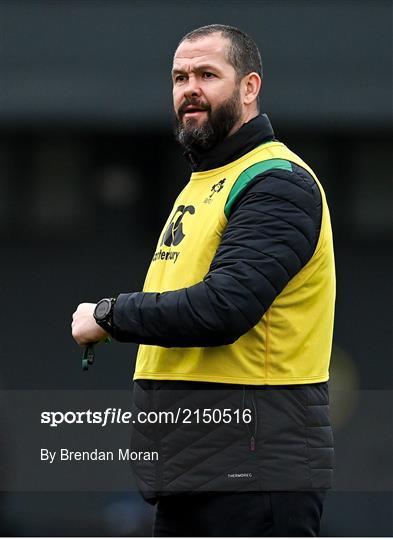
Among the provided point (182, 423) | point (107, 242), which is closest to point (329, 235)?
point (182, 423)

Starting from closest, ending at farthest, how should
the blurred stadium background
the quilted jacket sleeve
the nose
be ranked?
the quilted jacket sleeve → the nose → the blurred stadium background

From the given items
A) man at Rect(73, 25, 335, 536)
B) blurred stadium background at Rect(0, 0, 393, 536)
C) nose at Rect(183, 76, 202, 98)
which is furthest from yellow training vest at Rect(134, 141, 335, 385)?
blurred stadium background at Rect(0, 0, 393, 536)

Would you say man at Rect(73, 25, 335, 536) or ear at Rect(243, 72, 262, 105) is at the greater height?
ear at Rect(243, 72, 262, 105)

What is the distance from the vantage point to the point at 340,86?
6727 millimetres

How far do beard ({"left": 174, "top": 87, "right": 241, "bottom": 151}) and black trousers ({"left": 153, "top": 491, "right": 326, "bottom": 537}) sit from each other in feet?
3.48

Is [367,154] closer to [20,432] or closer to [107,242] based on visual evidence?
[107,242]

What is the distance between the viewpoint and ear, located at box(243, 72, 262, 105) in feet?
10.8

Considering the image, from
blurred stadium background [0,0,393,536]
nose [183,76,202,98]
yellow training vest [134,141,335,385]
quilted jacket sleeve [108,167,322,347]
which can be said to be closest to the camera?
quilted jacket sleeve [108,167,322,347]

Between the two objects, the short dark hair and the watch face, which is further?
the short dark hair

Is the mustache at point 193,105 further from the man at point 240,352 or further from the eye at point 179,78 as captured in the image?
the man at point 240,352

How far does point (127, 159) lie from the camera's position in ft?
22.6

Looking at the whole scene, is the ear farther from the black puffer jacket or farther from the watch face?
the watch face

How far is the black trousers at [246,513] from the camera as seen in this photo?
2943 mm

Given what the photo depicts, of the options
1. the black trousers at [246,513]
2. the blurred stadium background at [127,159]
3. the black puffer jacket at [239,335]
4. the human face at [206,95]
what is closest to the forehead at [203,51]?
the human face at [206,95]
